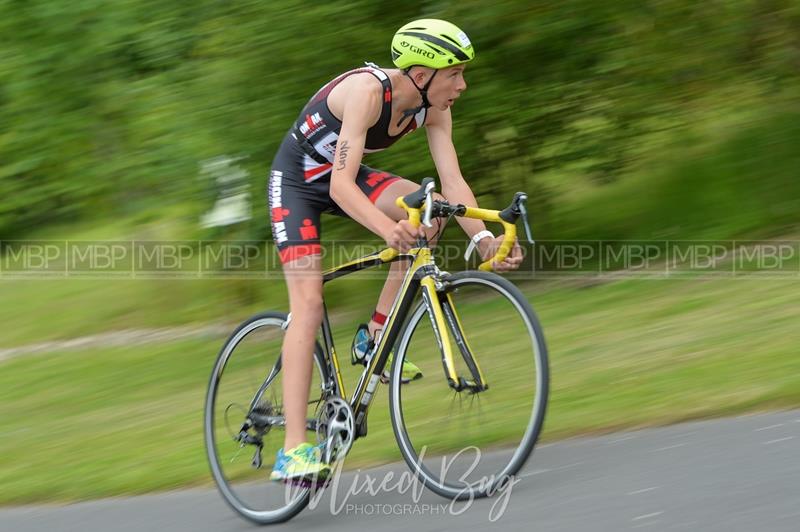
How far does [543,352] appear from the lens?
449cm

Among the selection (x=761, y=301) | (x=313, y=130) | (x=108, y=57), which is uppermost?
(x=108, y=57)

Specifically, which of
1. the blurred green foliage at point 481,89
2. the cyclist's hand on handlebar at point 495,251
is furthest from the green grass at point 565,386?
the blurred green foliage at point 481,89

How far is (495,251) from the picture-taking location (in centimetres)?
508

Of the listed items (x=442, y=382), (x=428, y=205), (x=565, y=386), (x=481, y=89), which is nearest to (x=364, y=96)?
(x=428, y=205)

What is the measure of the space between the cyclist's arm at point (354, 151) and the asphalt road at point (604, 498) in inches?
48.8

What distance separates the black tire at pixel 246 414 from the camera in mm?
5309

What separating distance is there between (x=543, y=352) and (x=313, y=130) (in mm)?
1473

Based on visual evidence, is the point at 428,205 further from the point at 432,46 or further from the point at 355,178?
the point at 432,46

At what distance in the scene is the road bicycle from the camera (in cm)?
461

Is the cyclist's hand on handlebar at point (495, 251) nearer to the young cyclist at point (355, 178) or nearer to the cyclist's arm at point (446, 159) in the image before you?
the young cyclist at point (355, 178)

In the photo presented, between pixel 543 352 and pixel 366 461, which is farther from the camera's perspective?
pixel 366 461

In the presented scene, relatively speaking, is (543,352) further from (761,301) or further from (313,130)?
(761,301)

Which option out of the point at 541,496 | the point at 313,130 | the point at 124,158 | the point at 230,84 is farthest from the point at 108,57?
the point at 541,496

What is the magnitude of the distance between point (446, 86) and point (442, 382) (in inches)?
49.7
